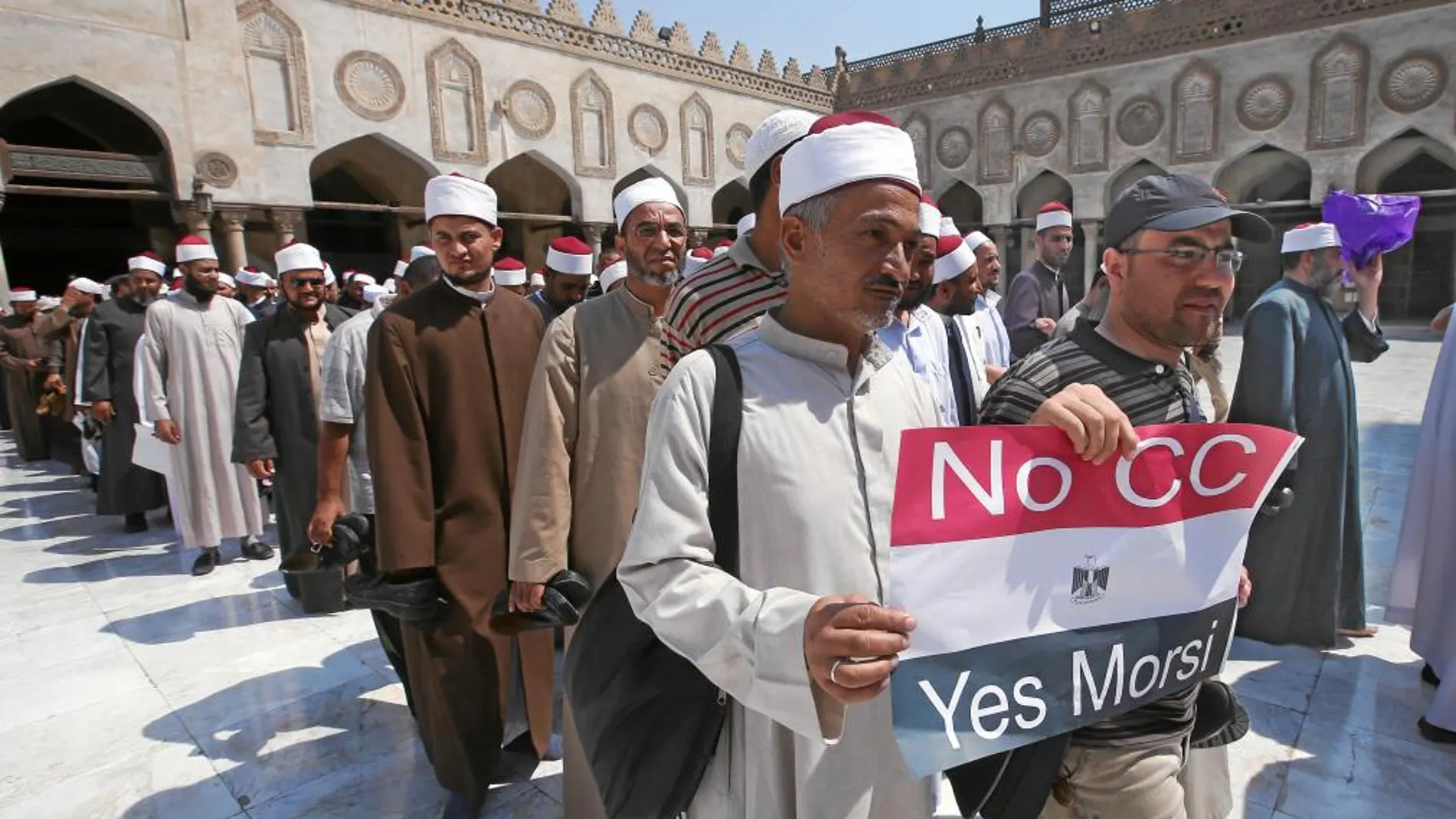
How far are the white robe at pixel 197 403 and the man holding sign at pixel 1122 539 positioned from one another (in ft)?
15.0

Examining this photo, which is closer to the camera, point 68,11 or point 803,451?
point 803,451

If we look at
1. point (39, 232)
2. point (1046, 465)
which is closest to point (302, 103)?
point (39, 232)

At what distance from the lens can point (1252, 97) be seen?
14.9 m

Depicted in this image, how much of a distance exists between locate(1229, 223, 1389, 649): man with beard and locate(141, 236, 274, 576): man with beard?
5035 mm

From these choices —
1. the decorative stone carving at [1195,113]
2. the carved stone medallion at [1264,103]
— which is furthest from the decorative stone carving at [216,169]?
the carved stone medallion at [1264,103]

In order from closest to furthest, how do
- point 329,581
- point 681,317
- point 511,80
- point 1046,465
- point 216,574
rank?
point 1046,465
point 681,317
point 329,581
point 216,574
point 511,80

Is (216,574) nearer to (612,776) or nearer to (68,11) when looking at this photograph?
(612,776)

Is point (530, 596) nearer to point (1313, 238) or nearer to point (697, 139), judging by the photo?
→ point (1313, 238)

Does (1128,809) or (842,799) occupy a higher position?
(842,799)

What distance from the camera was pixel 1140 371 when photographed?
1.38 metres

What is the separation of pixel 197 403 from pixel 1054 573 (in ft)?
16.2

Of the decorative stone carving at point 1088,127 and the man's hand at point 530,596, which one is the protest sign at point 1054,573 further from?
the decorative stone carving at point 1088,127

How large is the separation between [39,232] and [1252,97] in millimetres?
22708

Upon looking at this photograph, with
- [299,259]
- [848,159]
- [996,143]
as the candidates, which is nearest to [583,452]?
[848,159]
